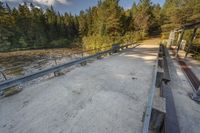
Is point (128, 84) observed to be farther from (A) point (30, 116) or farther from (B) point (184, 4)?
(B) point (184, 4)

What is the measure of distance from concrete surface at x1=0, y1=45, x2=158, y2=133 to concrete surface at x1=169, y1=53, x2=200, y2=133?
3.32 feet

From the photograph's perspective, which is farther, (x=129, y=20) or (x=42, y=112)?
(x=129, y=20)

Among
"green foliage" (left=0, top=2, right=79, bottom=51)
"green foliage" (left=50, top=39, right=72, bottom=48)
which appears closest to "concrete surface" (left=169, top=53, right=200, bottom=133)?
"green foliage" (left=0, top=2, right=79, bottom=51)

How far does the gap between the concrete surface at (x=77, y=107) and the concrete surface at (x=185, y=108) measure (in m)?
1.01

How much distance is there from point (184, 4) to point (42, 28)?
43.3m

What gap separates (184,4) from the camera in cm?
2159

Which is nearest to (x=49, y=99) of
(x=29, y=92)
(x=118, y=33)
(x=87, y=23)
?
(x=29, y=92)

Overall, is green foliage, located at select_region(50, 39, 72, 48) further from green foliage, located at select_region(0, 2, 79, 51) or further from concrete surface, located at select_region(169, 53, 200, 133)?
concrete surface, located at select_region(169, 53, 200, 133)

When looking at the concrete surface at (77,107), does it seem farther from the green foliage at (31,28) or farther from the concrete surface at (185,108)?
the green foliage at (31,28)

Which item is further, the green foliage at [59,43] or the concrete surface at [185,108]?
the green foliage at [59,43]

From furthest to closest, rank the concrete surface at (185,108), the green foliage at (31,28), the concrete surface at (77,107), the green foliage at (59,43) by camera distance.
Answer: the green foliage at (59,43)
the green foliage at (31,28)
the concrete surface at (185,108)
the concrete surface at (77,107)

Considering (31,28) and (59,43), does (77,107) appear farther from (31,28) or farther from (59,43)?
(59,43)

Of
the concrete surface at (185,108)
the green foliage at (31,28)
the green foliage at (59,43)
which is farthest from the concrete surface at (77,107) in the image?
the green foliage at (59,43)

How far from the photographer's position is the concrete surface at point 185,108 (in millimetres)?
2658
